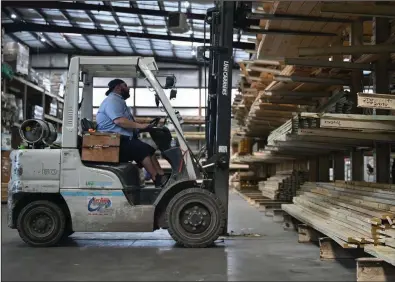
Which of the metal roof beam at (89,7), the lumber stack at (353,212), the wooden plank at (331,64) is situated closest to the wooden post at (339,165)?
the lumber stack at (353,212)

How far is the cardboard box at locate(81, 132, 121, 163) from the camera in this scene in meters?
5.88

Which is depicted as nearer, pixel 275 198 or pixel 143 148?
pixel 143 148

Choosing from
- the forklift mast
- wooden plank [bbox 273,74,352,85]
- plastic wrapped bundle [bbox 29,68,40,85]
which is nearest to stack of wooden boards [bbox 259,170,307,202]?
→ wooden plank [bbox 273,74,352,85]

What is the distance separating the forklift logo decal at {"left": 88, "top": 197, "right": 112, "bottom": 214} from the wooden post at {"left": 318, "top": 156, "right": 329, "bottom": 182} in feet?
15.9

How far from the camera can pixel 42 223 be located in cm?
599

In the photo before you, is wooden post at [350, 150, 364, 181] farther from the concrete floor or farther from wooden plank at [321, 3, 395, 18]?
wooden plank at [321, 3, 395, 18]

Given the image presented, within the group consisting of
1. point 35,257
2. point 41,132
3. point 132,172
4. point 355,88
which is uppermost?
point 355,88

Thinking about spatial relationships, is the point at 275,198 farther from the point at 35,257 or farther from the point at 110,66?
the point at 35,257

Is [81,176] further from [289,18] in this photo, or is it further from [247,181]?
[247,181]

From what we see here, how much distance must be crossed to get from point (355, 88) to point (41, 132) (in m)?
4.31

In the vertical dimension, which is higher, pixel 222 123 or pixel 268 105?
pixel 268 105

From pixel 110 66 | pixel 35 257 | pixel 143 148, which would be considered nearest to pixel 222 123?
pixel 143 148

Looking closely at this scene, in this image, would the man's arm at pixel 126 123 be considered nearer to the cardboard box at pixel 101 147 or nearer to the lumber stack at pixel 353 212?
the cardboard box at pixel 101 147

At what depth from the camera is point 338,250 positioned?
16.8 ft
